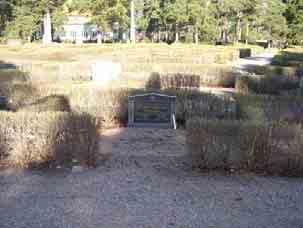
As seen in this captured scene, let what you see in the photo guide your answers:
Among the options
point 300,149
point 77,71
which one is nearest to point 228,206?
point 300,149

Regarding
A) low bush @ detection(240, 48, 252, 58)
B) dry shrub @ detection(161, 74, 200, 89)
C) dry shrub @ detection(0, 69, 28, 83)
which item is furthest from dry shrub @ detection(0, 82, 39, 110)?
low bush @ detection(240, 48, 252, 58)

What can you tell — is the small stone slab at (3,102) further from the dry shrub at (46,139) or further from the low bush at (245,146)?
the low bush at (245,146)

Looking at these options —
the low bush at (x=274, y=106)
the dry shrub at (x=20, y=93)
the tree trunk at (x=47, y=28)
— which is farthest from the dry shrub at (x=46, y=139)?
the tree trunk at (x=47, y=28)

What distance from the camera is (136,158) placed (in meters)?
6.08

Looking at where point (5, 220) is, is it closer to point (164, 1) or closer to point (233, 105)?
point (233, 105)

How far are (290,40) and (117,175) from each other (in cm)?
5312

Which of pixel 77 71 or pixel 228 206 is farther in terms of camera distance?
pixel 77 71

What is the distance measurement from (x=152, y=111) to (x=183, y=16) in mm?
46472

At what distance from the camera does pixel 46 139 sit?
17.7 feet

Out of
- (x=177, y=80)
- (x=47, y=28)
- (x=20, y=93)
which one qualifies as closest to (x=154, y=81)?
(x=177, y=80)

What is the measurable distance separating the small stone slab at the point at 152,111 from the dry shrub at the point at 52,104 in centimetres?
147

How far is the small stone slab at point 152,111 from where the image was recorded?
820 centimetres

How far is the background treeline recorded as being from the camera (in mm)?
51094

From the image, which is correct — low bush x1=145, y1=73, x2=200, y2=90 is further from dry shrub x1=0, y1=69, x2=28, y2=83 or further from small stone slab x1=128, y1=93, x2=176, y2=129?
small stone slab x1=128, y1=93, x2=176, y2=129
